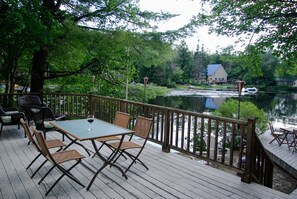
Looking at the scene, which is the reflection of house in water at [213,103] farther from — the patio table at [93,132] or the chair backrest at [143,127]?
the patio table at [93,132]

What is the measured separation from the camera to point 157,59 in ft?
31.2

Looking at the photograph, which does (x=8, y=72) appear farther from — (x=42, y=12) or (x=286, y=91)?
(x=286, y=91)

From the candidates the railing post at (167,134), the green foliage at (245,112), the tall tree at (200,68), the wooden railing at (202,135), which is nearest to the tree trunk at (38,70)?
the wooden railing at (202,135)

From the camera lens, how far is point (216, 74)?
181 feet

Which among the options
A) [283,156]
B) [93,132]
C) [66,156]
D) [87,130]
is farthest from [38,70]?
[283,156]

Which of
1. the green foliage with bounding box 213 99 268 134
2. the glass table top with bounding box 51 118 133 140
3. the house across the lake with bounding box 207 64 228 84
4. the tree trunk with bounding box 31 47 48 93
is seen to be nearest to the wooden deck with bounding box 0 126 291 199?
the glass table top with bounding box 51 118 133 140

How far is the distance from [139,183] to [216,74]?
181 feet

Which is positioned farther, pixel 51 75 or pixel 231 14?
pixel 51 75

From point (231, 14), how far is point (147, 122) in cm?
402

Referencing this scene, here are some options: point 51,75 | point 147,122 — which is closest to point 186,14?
point 51,75

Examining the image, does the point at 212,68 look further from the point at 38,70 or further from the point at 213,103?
the point at 38,70

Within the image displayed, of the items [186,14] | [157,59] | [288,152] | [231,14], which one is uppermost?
[186,14]

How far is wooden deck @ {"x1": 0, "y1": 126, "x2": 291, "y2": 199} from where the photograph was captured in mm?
2912

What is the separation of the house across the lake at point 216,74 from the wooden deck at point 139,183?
5195 centimetres
